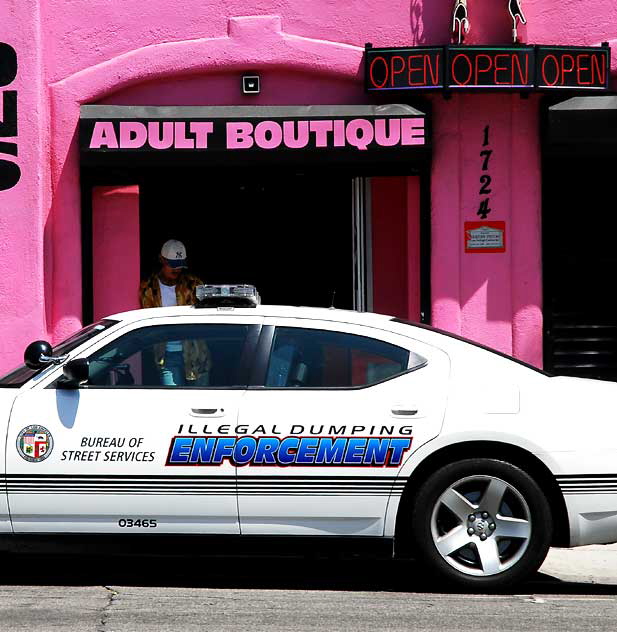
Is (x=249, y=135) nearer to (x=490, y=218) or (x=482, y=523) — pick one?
(x=490, y=218)

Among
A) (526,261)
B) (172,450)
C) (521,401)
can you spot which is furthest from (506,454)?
(526,261)

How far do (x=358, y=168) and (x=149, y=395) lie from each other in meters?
5.92

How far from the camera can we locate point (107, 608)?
6629 mm

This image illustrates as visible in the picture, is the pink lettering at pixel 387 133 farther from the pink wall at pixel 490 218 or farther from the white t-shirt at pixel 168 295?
the white t-shirt at pixel 168 295

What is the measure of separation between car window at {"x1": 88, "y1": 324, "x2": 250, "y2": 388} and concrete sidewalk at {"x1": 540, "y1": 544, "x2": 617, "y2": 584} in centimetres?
247

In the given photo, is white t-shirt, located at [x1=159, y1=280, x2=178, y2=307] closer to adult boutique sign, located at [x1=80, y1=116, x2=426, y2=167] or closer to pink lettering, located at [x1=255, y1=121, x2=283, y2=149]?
adult boutique sign, located at [x1=80, y1=116, x2=426, y2=167]

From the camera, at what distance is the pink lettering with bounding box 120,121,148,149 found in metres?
12.2

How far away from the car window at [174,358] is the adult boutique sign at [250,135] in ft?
17.1

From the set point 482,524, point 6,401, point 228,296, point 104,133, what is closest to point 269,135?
point 104,133

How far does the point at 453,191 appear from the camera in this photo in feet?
41.4

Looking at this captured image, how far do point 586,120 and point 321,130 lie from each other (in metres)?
2.52

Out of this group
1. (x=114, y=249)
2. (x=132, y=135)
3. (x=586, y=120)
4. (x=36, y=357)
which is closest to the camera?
(x=36, y=357)

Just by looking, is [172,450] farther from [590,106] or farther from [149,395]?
[590,106]

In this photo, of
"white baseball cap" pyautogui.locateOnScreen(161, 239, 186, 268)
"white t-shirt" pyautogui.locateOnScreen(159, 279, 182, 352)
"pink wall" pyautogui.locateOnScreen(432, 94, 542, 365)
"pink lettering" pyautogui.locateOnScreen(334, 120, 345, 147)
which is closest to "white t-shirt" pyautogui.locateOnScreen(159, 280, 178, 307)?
"white t-shirt" pyautogui.locateOnScreen(159, 279, 182, 352)
